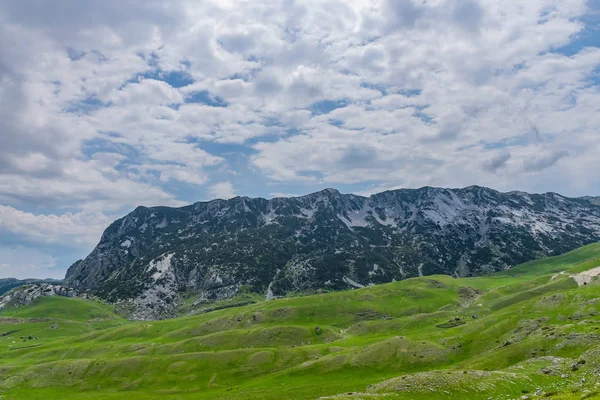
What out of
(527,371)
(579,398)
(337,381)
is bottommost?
(337,381)

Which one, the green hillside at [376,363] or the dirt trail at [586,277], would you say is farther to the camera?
the dirt trail at [586,277]

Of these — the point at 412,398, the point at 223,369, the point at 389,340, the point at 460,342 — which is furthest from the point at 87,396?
→ the point at 460,342

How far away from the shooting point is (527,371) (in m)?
62.6

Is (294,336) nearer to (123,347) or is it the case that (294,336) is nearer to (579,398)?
(123,347)

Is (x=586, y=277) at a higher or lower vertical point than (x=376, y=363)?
higher

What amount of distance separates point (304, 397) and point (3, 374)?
133m

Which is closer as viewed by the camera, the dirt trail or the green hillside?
the green hillside

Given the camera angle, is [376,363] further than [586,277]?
No

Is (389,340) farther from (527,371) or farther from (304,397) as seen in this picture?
(527,371)

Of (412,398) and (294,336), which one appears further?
(294,336)

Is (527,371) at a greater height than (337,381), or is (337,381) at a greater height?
(527,371)

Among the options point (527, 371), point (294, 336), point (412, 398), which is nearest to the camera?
point (412, 398)

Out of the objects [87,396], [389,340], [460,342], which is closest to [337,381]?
[389,340]

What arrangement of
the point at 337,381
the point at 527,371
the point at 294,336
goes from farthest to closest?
the point at 294,336
the point at 337,381
the point at 527,371
